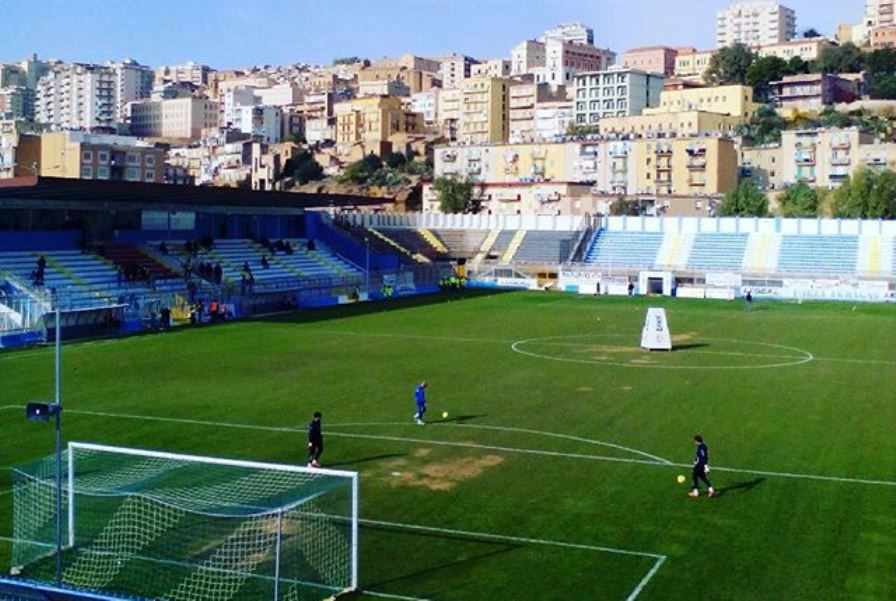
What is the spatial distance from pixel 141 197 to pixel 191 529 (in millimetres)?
40032

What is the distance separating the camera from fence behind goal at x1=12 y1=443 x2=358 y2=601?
16.3 m

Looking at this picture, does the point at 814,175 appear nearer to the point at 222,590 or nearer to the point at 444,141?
the point at 444,141

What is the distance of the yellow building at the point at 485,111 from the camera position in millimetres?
192875

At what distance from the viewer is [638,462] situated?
952 inches

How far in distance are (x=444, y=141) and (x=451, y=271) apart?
10906 cm

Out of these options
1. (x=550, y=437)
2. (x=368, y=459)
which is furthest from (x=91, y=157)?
(x=368, y=459)

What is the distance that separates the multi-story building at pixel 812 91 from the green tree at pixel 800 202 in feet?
190

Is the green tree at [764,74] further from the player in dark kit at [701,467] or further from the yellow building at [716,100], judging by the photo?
the player in dark kit at [701,467]

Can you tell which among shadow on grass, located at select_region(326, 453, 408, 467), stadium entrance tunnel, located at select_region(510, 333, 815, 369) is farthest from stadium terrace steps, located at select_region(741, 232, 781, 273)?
shadow on grass, located at select_region(326, 453, 408, 467)

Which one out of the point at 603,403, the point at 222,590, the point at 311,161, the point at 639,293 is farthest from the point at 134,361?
the point at 311,161

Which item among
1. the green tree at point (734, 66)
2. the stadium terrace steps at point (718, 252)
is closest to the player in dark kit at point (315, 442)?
the stadium terrace steps at point (718, 252)

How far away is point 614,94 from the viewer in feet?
592

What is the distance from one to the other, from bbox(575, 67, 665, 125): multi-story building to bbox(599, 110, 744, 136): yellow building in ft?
51.1

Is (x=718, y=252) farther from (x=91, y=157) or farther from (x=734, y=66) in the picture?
(x=734, y=66)
